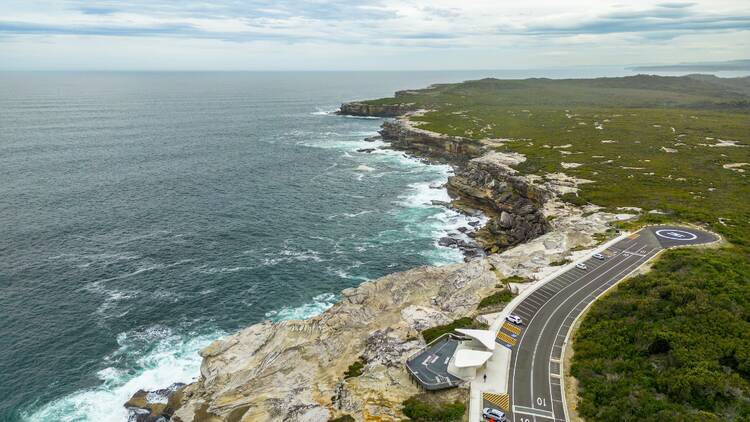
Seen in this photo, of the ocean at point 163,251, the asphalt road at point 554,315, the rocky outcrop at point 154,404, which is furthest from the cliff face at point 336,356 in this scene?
the ocean at point 163,251

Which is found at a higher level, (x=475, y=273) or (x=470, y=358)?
(x=475, y=273)

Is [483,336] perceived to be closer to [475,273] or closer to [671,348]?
[671,348]

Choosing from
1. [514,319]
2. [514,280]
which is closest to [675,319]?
[514,319]

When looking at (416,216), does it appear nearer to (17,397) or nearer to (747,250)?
(747,250)

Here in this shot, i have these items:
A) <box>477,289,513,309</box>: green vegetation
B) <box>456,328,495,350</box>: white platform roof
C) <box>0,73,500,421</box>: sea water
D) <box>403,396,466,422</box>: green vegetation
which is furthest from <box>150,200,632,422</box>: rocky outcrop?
<box>0,73,500,421</box>: sea water

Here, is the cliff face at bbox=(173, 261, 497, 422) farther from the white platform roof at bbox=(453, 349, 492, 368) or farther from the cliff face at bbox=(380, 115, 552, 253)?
the cliff face at bbox=(380, 115, 552, 253)

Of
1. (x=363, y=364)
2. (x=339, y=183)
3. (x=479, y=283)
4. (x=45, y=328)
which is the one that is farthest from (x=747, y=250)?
(x=45, y=328)

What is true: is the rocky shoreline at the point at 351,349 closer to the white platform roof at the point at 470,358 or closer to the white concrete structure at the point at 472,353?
the white concrete structure at the point at 472,353

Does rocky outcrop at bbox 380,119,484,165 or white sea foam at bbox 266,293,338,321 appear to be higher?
Result: rocky outcrop at bbox 380,119,484,165
